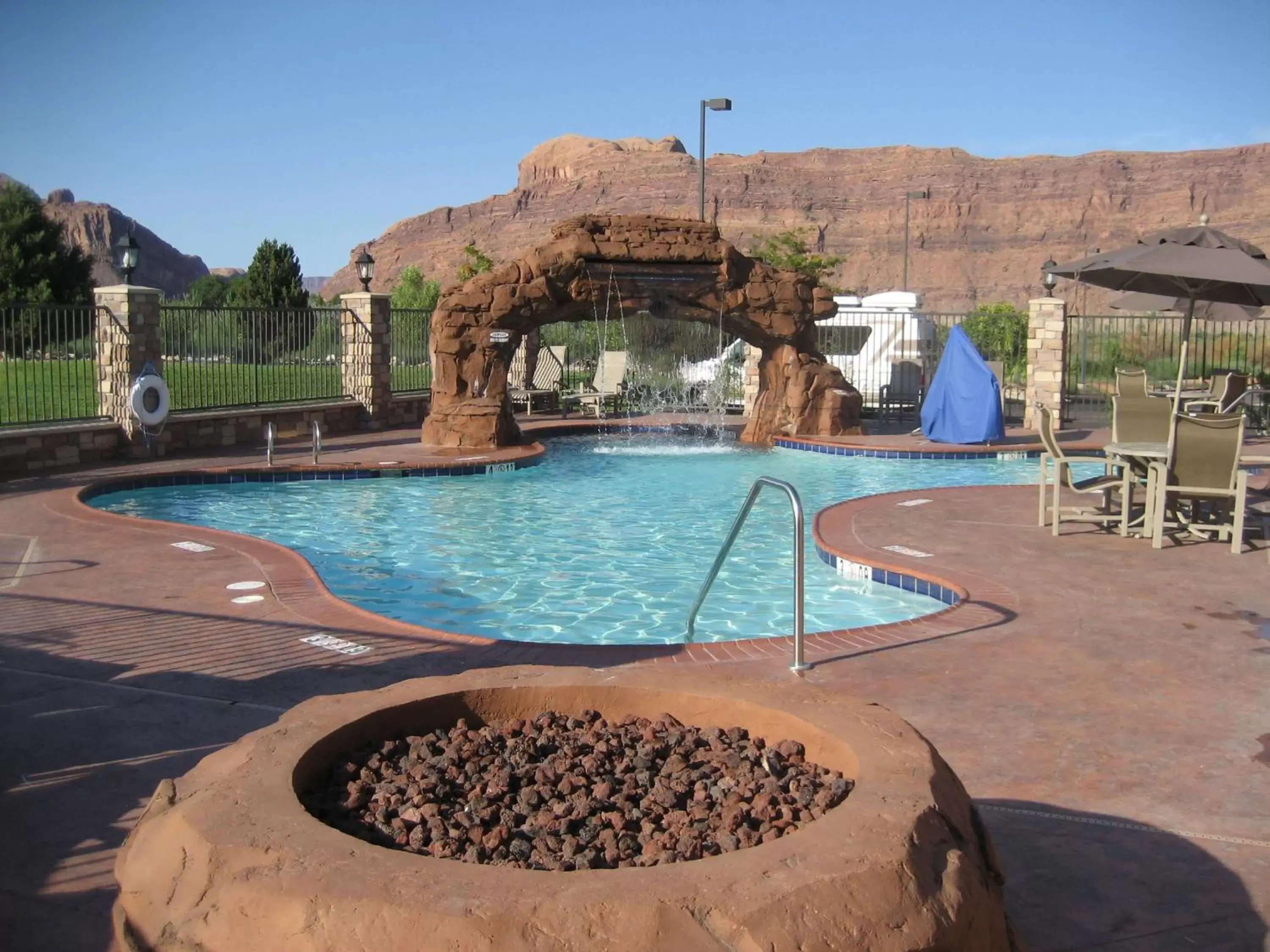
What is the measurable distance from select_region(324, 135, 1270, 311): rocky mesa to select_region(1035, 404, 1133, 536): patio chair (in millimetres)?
85066

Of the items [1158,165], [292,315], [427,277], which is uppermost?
[1158,165]

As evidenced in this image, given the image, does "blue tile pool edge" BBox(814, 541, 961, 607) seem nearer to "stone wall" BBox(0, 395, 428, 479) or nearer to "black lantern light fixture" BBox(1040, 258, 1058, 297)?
"black lantern light fixture" BBox(1040, 258, 1058, 297)

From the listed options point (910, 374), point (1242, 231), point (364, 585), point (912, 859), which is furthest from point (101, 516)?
point (1242, 231)

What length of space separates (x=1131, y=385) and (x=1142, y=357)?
16.3m

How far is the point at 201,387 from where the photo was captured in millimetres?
16812

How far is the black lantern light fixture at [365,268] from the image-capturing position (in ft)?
61.4

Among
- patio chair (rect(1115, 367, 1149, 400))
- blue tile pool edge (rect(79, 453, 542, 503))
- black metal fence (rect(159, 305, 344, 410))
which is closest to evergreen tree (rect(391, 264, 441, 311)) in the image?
black metal fence (rect(159, 305, 344, 410))

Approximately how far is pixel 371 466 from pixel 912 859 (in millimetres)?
12111

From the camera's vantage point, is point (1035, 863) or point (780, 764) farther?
point (1035, 863)

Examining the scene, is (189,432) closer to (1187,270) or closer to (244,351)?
(244,351)

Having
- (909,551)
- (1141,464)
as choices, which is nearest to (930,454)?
(1141,464)

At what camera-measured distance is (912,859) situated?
85.0 inches

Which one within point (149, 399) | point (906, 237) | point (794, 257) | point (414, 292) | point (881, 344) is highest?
point (906, 237)

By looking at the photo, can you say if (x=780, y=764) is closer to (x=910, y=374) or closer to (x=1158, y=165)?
(x=910, y=374)
